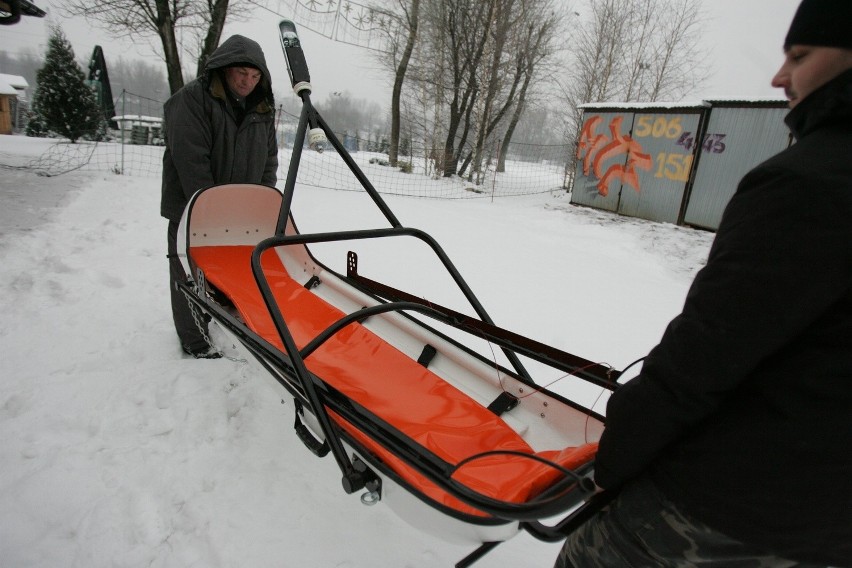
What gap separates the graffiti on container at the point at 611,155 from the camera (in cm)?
967

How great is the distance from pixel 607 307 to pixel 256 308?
127 inches

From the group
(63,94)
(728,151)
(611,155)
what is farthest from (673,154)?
(63,94)

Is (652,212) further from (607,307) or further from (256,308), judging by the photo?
(256,308)

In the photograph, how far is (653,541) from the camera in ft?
3.01

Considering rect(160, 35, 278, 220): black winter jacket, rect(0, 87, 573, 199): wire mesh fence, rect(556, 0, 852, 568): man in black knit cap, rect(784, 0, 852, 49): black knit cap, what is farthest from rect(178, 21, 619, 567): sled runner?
rect(0, 87, 573, 199): wire mesh fence

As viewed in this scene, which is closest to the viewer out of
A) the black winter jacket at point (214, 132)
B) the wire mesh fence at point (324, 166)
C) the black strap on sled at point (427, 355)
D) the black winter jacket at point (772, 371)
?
the black winter jacket at point (772, 371)

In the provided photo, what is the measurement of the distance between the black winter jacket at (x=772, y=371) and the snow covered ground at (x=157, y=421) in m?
1.19

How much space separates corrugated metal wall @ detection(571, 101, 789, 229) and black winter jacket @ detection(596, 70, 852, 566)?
28.3 ft

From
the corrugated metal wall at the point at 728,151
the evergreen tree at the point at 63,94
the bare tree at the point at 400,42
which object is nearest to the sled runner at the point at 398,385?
the corrugated metal wall at the point at 728,151

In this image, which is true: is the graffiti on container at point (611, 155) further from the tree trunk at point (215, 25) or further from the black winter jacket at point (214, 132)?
the black winter jacket at point (214, 132)

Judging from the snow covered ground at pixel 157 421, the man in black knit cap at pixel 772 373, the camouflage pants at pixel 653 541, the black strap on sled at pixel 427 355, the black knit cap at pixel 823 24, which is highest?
the black knit cap at pixel 823 24

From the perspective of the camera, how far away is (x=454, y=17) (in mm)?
12461

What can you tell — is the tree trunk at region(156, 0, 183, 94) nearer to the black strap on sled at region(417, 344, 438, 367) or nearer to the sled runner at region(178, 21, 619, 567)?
the sled runner at region(178, 21, 619, 567)

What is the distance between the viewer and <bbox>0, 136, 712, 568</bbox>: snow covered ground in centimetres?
170
